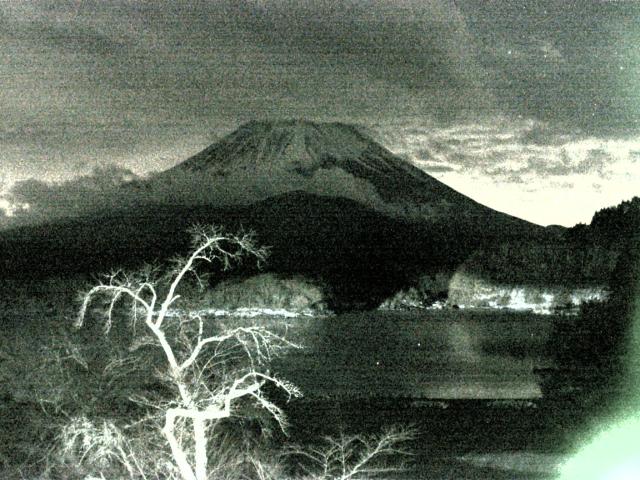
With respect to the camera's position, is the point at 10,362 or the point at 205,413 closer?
the point at 205,413

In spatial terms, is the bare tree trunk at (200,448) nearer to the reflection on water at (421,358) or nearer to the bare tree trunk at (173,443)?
the bare tree trunk at (173,443)

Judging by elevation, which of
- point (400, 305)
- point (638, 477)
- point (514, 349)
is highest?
point (638, 477)

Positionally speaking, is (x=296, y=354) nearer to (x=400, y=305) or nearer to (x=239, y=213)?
(x=400, y=305)

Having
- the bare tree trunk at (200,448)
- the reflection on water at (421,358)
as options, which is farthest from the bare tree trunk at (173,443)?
the reflection on water at (421,358)

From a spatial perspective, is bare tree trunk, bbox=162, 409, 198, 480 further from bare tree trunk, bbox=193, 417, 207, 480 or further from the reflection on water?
the reflection on water

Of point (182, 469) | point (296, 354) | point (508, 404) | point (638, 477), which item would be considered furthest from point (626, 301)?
point (296, 354)

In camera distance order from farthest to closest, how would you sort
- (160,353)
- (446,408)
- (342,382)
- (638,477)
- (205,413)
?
(342,382) < (160,353) < (446,408) < (638,477) < (205,413)

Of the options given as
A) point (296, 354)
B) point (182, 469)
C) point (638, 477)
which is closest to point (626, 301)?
point (638, 477)

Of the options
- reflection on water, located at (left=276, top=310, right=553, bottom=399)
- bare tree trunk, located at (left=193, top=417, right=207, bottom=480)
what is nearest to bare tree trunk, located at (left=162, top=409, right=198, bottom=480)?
bare tree trunk, located at (left=193, top=417, right=207, bottom=480)

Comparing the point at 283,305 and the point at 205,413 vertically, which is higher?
the point at 205,413

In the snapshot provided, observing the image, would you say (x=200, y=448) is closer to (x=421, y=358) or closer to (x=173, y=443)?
(x=173, y=443)

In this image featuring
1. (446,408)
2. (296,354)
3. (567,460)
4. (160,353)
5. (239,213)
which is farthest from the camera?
(239,213)
